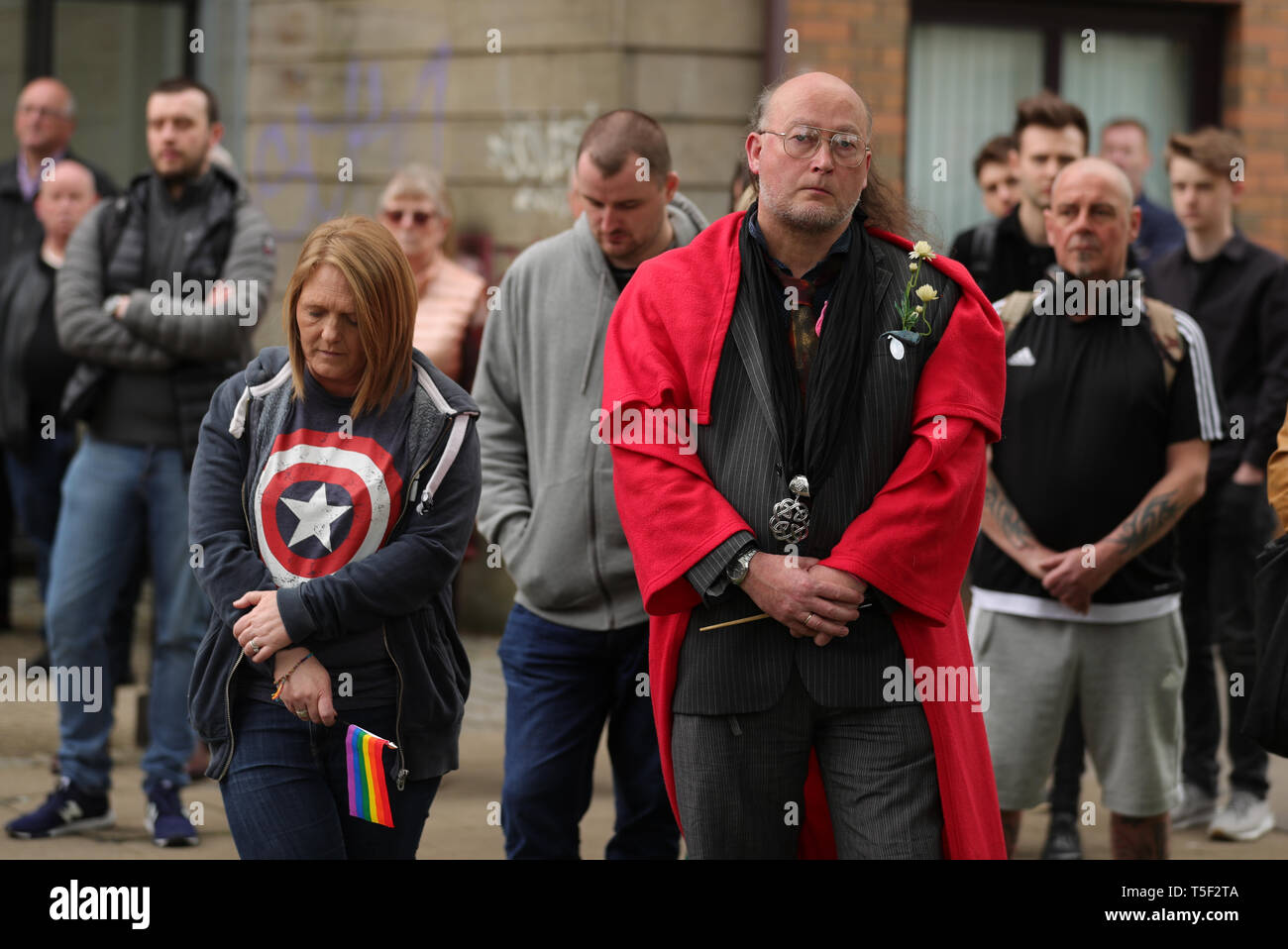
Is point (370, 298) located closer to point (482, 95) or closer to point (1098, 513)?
point (1098, 513)

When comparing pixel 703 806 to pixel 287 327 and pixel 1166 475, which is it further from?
pixel 1166 475

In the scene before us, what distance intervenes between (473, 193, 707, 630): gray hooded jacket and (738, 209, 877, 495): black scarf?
1105mm

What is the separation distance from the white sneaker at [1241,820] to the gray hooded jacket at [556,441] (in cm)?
284

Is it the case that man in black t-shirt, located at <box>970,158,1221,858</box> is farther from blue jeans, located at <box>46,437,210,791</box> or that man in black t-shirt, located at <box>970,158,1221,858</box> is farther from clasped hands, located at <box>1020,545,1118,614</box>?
blue jeans, located at <box>46,437,210,791</box>

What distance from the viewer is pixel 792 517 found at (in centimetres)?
366

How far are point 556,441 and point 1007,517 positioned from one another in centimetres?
138

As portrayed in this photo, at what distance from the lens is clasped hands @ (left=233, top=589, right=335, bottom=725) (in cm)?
370

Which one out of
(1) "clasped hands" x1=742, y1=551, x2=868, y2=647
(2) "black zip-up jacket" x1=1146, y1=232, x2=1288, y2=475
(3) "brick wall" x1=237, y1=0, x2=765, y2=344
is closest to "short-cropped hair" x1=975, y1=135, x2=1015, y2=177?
(2) "black zip-up jacket" x1=1146, y1=232, x2=1288, y2=475

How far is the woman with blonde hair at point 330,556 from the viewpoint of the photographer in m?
3.73

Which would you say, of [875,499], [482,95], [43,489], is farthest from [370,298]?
[482,95]
